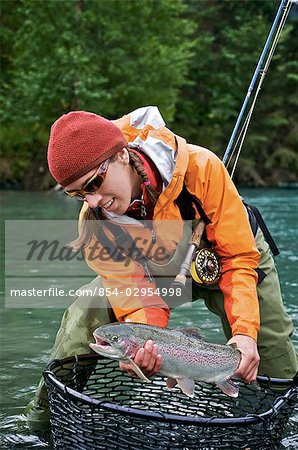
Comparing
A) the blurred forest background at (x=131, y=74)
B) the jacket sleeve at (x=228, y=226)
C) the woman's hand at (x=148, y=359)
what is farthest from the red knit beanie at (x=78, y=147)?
the blurred forest background at (x=131, y=74)

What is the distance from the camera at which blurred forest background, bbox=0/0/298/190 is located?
26.1 meters

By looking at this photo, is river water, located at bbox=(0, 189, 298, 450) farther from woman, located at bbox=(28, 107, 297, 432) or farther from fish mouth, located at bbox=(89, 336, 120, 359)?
fish mouth, located at bbox=(89, 336, 120, 359)

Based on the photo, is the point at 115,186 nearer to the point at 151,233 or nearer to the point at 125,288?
the point at 151,233

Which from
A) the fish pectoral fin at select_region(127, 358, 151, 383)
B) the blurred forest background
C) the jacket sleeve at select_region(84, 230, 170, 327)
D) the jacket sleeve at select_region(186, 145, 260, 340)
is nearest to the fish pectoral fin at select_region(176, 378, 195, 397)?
the fish pectoral fin at select_region(127, 358, 151, 383)

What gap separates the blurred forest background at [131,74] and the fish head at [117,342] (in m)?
22.3

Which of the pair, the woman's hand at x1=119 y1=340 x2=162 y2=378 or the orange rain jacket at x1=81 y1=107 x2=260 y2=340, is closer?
the woman's hand at x1=119 y1=340 x2=162 y2=378

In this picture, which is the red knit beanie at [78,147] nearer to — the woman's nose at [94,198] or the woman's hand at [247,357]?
the woman's nose at [94,198]

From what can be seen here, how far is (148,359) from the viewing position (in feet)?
9.78

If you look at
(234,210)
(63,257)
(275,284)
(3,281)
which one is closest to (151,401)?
(275,284)

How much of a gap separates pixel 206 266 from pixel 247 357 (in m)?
0.50

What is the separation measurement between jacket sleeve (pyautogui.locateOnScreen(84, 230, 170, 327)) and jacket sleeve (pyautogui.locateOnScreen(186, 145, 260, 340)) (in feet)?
1.19

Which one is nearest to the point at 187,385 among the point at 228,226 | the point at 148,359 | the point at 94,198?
the point at 148,359

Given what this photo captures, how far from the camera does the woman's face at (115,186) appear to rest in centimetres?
308

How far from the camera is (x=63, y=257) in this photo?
10.4 meters
